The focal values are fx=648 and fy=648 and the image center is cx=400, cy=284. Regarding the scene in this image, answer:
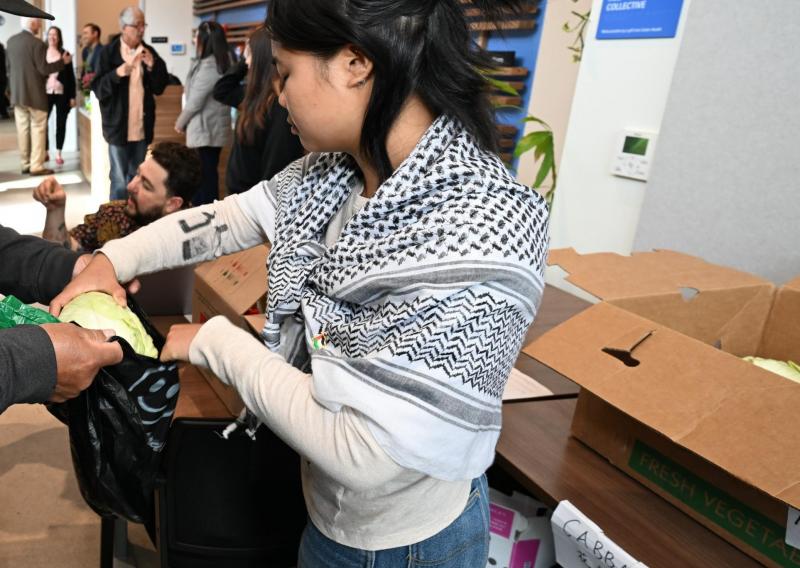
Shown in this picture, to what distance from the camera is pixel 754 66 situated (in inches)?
71.4

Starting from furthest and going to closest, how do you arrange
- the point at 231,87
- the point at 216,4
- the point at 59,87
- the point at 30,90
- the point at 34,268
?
the point at 216,4, the point at 59,87, the point at 30,90, the point at 231,87, the point at 34,268

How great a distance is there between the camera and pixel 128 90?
518 cm

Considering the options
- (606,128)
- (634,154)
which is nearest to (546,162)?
(606,128)

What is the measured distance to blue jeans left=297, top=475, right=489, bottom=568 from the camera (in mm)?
960

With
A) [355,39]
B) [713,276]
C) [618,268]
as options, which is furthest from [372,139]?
[713,276]

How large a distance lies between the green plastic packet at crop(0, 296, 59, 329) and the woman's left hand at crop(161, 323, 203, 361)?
0.79 feet

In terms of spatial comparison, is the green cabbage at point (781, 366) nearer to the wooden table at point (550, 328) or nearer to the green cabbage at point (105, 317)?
the wooden table at point (550, 328)

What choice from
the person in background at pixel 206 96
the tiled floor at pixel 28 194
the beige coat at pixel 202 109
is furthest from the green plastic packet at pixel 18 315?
the beige coat at pixel 202 109

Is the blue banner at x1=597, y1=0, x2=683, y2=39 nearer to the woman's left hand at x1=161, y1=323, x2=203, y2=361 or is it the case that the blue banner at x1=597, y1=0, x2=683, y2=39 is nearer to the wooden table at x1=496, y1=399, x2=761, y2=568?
the wooden table at x1=496, y1=399, x2=761, y2=568

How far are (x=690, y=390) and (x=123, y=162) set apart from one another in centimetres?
534

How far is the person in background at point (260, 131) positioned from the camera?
272 cm

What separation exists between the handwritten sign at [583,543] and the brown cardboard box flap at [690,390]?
0.58 ft

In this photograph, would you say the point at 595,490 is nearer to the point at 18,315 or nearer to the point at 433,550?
the point at 433,550

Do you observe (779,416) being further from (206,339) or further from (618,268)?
(206,339)
